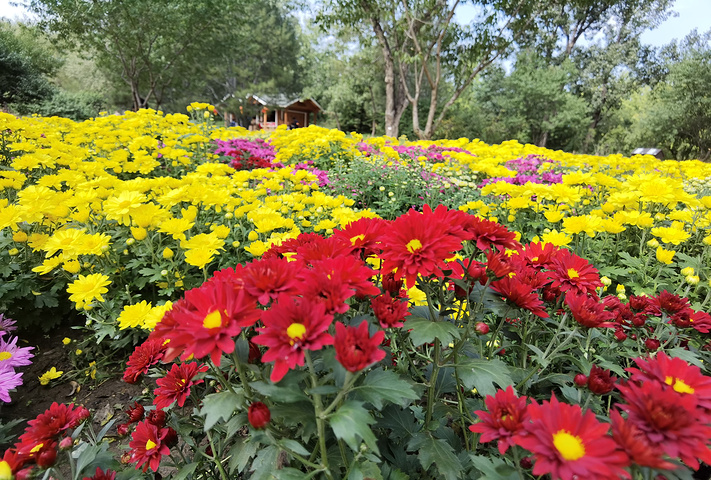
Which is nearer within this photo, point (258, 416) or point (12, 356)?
point (258, 416)

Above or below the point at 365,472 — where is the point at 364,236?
above

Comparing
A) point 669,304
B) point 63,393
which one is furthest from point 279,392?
point 63,393

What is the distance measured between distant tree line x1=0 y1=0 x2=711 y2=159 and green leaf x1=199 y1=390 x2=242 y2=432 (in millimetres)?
12262

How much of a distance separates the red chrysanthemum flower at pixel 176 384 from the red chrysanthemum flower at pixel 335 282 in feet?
1.48

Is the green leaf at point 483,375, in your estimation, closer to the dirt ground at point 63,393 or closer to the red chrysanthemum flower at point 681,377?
the red chrysanthemum flower at point 681,377

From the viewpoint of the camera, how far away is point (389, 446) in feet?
3.66

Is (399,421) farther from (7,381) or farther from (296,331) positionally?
(7,381)

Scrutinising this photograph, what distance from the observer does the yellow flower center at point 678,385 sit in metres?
0.69

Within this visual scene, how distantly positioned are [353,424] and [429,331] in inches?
12.5

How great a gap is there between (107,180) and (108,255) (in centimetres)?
70

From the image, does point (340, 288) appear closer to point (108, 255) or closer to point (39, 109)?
point (108, 255)

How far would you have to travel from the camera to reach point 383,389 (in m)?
0.78

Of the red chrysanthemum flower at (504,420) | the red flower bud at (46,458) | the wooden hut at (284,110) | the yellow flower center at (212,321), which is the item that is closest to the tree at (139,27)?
the wooden hut at (284,110)

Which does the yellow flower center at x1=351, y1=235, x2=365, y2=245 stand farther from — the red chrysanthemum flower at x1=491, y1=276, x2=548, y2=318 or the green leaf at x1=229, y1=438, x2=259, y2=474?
the green leaf at x1=229, y1=438, x2=259, y2=474
